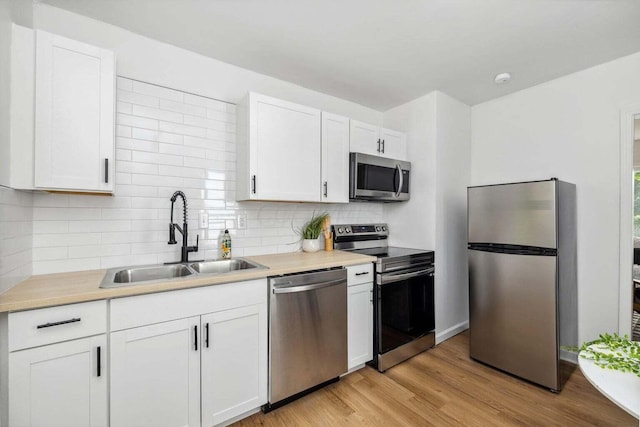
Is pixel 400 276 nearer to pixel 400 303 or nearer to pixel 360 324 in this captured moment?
pixel 400 303

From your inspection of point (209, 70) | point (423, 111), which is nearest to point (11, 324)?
point (209, 70)

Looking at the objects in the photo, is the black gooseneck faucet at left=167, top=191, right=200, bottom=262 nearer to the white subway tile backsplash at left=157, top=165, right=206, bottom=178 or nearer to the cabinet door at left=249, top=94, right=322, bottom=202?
the white subway tile backsplash at left=157, top=165, right=206, bottom=178

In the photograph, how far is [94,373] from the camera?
4.29 feet

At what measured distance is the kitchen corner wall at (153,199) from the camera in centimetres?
174

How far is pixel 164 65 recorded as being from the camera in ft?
6.75

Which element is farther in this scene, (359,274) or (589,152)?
(589,152)

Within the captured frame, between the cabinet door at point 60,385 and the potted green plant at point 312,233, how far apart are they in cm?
165

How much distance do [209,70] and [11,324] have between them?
77.2 inches

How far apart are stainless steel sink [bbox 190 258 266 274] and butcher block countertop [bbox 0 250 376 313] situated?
0.54 feet

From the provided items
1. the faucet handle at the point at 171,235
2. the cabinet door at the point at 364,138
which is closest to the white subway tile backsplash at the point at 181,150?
the faucet handle at the point at 171,235

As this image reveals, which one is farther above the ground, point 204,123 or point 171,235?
point 204,123

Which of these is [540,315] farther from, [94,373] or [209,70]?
[209,70]

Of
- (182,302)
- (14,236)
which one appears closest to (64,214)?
(14,236)

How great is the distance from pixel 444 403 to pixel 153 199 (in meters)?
2.47
